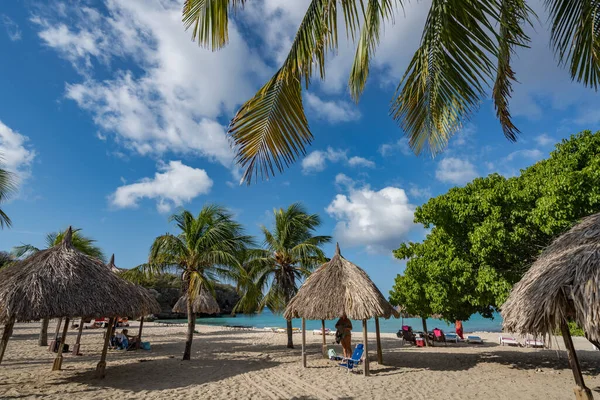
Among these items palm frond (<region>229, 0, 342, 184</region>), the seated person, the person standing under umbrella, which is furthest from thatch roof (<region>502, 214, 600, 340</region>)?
the seated person

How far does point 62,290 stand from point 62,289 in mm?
24

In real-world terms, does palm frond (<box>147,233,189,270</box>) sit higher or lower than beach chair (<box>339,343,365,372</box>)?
higher

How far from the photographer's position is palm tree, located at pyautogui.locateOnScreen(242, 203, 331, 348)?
49.2ft

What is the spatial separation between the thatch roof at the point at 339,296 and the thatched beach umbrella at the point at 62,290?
4.63 meters

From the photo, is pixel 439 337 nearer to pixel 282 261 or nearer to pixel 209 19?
pixel 282 261

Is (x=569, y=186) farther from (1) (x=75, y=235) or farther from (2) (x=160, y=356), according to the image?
(1) (x=75, y=235)

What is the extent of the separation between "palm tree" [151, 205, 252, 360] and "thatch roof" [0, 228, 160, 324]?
2.64 metres

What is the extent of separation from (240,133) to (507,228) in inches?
328

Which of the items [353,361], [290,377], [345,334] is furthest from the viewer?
[345,334]

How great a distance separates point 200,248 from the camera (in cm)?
1211

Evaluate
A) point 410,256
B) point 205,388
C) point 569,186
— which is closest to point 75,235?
point 205,388

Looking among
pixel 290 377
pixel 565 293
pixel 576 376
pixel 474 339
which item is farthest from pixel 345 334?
pixel 474 339

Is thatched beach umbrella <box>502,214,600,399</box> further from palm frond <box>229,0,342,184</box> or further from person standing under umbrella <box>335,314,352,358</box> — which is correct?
person standing under umbrella <box>335,314,352,358</box>

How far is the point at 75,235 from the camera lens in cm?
1526
